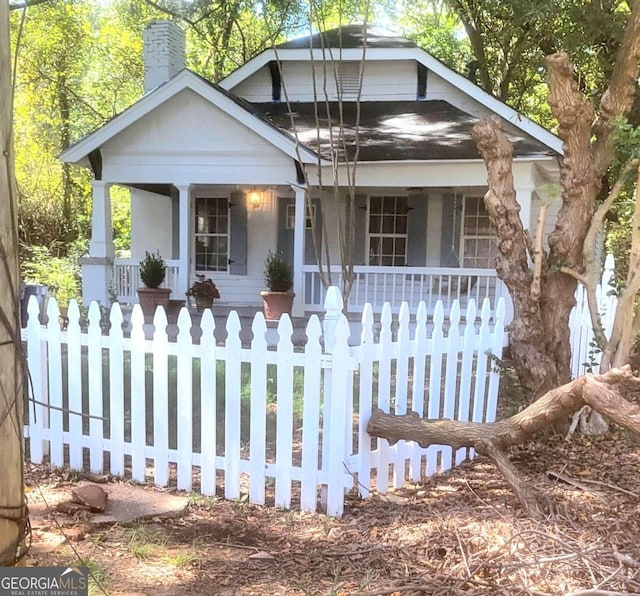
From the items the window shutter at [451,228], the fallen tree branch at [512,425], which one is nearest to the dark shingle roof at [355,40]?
the window shutter at [451,228]

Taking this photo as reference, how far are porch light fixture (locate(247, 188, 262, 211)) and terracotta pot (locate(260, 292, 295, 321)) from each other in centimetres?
317

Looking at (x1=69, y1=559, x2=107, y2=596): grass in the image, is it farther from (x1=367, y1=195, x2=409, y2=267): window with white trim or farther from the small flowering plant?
(x1=367, y1=195, x2=409, y2=267): window with white trim

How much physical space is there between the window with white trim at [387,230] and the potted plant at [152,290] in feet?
Answer: 14.0

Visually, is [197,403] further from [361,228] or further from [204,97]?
[361,228]

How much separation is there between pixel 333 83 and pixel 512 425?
10799 millimetres

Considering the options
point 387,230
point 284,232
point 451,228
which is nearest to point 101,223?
point 284,232

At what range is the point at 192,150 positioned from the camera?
10.4 m

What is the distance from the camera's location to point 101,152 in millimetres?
10773

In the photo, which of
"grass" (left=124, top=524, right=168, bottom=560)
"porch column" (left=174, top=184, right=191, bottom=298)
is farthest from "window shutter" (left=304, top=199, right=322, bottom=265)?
"grass" (left=124, top=524, right=168, bottom=560)

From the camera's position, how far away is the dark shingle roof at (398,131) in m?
9.73

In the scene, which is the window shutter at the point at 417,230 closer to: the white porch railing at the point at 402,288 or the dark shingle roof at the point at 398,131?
the white porch railing at the point at 402,288

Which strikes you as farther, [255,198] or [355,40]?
[355,40]

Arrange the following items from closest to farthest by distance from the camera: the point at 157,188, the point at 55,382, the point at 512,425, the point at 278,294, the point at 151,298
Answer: the point at 512,425
the point at 55,382
the point at 278,294
the point at 151,298
the point at 157,188

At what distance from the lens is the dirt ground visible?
2.63m
